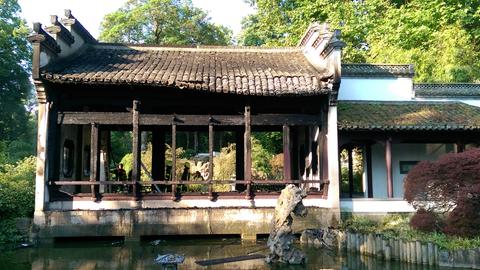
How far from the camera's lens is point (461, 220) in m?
9.61

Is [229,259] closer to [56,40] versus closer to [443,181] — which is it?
[443,181]

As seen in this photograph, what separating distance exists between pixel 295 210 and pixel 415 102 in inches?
348

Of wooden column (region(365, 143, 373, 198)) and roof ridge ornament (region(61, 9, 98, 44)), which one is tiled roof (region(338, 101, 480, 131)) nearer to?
wooden column (region(365, 143, 373, 198))

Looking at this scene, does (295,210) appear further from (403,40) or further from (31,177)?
(403,40)

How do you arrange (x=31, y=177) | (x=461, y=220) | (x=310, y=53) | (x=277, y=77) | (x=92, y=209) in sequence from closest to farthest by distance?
1. (x=461, y=220)
2. (x=92, y=209)
3. (x=277, y=77)
4. (x=310, y=53)
5. (x=31, y=177)

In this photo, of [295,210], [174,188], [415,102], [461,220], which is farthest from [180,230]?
[415,102]

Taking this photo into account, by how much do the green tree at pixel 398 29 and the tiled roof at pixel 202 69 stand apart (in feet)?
26.5

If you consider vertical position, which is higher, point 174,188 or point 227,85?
point 227,85

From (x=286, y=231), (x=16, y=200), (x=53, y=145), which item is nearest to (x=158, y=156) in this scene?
(x=53, y=145)

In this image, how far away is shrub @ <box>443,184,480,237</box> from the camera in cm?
951

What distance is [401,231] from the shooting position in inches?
424

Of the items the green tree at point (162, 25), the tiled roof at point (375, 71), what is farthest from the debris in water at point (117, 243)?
the green tree at point (162, 25)

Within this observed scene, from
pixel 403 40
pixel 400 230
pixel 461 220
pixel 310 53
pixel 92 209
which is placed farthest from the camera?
pixel 403 40

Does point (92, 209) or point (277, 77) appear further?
point (277, 77)
